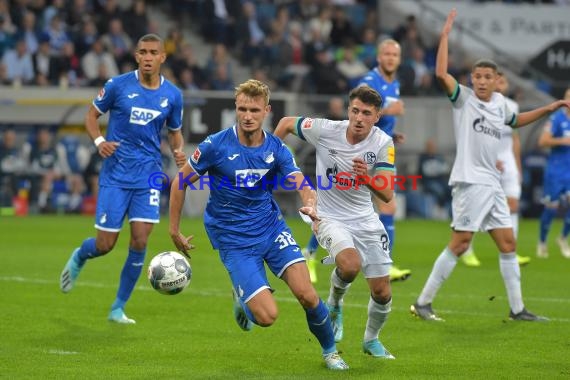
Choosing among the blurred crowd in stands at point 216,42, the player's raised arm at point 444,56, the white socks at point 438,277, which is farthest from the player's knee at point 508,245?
the blurred crowd in stands at point 216,42

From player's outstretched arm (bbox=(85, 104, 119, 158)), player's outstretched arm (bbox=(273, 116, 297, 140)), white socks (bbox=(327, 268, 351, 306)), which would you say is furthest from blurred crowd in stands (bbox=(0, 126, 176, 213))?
white socks (bbox=(327, 268, 351, 306))

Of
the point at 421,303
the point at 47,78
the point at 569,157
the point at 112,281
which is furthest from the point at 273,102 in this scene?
the point at 421,303

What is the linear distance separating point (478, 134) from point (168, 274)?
380 centimetres

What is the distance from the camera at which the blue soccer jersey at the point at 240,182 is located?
27.4ft

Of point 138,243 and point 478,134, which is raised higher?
point 478,134

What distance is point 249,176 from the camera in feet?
27.6

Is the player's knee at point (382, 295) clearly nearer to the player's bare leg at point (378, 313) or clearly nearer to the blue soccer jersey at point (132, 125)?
the player's bare leg at point (378, 313)

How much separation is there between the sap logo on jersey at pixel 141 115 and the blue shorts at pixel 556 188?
8602 mm

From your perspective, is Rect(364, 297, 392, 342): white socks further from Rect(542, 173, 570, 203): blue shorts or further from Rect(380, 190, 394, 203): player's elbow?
Rect(542, 173, 570, 203): blue shorts

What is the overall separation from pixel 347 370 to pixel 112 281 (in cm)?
605

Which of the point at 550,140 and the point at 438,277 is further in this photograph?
the point at 550,140

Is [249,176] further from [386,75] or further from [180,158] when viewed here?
[386,75]

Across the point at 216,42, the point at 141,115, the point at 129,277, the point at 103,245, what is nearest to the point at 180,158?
the point at 141,115

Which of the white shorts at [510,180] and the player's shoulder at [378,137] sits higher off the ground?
the player's shoulder at [378,137]
